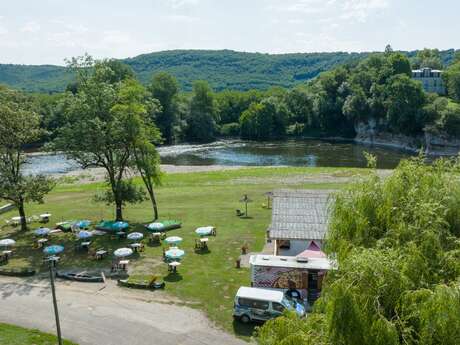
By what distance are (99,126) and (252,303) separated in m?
20.1

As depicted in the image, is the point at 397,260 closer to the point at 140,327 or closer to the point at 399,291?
the point at 399,291

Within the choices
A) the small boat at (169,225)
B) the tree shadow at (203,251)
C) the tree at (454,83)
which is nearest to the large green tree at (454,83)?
the tree at (454,83)

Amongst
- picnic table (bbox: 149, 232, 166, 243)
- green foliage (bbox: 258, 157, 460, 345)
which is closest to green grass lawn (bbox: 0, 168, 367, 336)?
picnic table (bbox: 149, 232, 166, 243)

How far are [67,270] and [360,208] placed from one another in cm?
2051

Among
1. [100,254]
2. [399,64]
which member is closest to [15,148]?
[100,254]

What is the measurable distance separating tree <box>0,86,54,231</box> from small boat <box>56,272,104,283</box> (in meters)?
9.33

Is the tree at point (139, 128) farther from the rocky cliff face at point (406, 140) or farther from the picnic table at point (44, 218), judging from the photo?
the rocky cliff face at point (406, 140)

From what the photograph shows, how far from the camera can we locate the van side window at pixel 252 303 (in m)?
21.2

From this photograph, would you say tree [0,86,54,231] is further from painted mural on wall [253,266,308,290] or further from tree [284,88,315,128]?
tree [284,88,315,128]

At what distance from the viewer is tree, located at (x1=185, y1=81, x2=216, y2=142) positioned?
119438mm

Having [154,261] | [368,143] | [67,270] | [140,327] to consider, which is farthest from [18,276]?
[368,143]

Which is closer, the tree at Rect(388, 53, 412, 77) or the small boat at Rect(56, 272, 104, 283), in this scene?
the small boat at Rect(56, 272, 104, 283)

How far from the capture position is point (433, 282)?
1226 cm

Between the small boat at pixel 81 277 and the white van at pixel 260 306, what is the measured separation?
9555 millimetres
